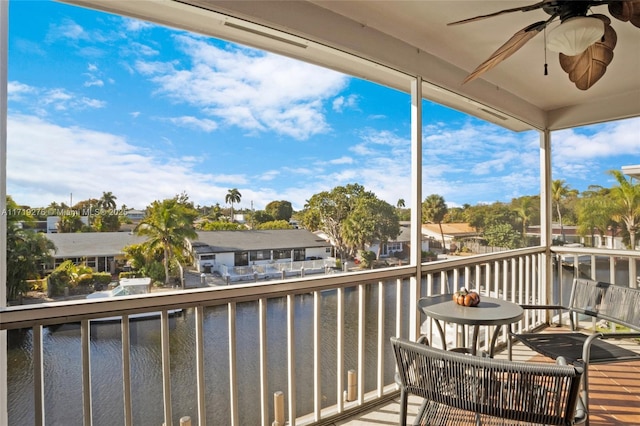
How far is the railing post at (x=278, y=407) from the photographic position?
2.33 meters

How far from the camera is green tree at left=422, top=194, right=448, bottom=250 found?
3.13 meters

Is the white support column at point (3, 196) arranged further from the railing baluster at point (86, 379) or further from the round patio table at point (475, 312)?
the round patio table at point (475, 312)

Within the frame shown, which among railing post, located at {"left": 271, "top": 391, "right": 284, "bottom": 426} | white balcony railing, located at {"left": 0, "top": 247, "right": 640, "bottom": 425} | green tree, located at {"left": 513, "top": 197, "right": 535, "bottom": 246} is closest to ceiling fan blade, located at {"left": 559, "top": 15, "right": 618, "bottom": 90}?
white balcony railing, located at {"left": 0, "top": 247, "right": 640, "bottom": 425}

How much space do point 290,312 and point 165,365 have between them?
29.3 inches

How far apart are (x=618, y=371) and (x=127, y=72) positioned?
4.45 m

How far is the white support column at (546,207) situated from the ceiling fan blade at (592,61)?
2.43m

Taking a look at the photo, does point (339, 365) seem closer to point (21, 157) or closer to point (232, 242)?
point (232, 242)

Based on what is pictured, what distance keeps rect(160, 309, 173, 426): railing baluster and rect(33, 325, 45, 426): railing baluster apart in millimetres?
485

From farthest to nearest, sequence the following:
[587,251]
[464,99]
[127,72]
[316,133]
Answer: [587,251] < [464,99] < [316,133] < [127,72]

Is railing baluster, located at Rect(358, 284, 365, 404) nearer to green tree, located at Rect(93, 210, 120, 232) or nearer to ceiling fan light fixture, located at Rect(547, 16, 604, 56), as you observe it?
green tree, located at Rect(93, 210, 120, 232)

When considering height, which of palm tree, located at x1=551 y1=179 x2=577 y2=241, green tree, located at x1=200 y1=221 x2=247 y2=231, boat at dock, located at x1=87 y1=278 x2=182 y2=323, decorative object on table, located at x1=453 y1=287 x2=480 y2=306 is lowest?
decorative object on table, located at x1=453 y1=287 x2=480 y2=306

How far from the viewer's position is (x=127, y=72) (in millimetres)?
1903

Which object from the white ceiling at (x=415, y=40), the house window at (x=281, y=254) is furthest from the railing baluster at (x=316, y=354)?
the white ceiling at (x=415, y=40)

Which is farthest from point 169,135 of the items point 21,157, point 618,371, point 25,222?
point 618,371
